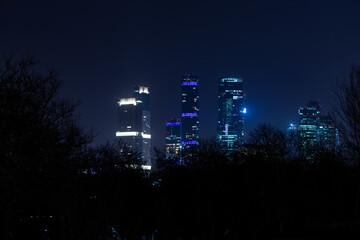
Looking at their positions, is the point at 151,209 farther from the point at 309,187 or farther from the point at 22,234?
the point at 309,187

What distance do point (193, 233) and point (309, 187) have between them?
35.0 ft

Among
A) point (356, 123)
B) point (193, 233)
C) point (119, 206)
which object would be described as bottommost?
point (193, 233)

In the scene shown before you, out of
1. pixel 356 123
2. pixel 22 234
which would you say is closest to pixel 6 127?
pixel 356 123

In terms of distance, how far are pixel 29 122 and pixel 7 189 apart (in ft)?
6.44

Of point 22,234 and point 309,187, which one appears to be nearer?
point 22,234

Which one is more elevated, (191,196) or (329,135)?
(329,135)

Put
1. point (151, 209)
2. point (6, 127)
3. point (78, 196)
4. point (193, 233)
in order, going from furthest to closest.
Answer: point (193, 233), point (151, 209), point (78, 196), point (6, 127)

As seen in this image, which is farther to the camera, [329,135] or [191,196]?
[329,135]

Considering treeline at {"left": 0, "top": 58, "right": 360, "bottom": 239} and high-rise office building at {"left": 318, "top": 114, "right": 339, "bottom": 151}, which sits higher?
high-rise office building at {"left": 318, "top": 114, "right": 339, "bottom": 151}

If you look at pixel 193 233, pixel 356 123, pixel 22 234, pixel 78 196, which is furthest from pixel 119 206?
pixel 356 123

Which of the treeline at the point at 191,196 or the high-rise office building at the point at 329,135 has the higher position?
the high-rise office building at the point at 329,135

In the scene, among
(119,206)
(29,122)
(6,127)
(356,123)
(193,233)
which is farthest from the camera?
(193,233)

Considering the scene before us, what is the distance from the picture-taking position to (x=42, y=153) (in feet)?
45.1

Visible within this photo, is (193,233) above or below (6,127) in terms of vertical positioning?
below
